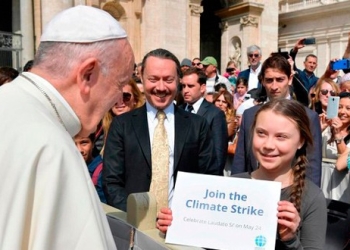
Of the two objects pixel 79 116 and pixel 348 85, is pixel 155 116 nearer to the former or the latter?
pixel 79 116

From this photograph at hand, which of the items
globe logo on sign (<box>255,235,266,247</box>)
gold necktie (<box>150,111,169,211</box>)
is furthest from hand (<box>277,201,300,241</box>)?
gold necktie (<box>150,111,169,211</box>)

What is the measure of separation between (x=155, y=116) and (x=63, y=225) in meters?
2.13

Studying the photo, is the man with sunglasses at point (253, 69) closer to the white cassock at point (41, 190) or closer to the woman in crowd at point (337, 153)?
the woman in crowd at point (337, 153)

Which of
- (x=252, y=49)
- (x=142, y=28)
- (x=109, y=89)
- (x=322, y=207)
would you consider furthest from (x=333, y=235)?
(x=142, y=28)

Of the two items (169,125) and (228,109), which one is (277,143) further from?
(228,109)

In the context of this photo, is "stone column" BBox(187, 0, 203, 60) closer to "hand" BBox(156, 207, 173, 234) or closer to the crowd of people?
the crowd of people

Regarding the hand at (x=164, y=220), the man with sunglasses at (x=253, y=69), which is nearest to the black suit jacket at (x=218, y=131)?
the hand at (x=164, y=220)

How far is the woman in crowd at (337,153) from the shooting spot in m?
4.31

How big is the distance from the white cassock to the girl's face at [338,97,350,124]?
407 cm

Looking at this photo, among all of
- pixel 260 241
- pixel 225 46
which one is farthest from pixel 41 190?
pixel 225 46

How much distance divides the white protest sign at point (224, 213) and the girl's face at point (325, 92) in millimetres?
4362

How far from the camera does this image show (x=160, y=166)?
3119 millimetres

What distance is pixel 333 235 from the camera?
3.27 meters

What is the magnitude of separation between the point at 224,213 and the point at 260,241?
209mm
